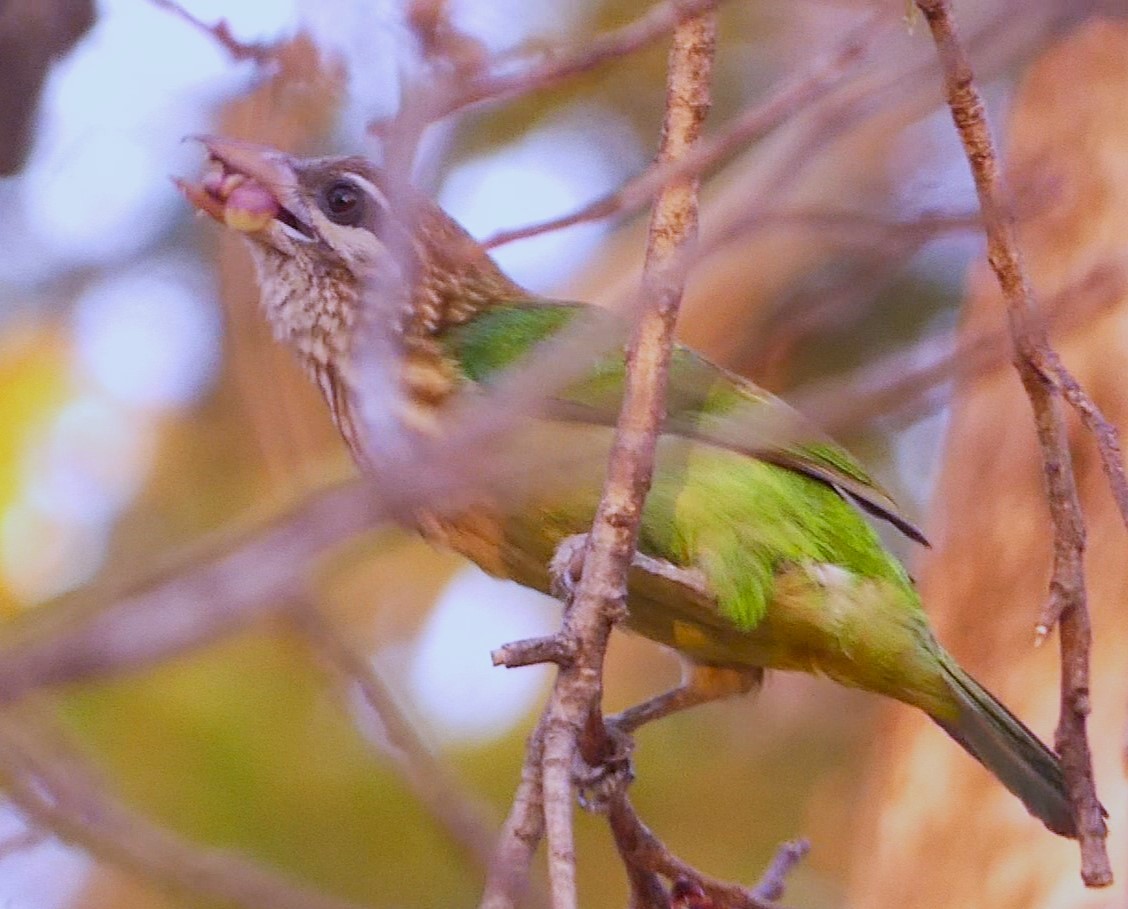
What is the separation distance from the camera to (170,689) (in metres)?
6.14

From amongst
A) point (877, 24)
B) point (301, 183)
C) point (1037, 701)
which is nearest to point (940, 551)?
point (1037, 701)

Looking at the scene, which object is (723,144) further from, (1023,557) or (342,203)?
(1023,557)

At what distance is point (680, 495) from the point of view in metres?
3.66

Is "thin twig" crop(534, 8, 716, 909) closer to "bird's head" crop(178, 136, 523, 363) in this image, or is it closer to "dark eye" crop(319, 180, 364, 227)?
"bird's head" crop(178, 136, 523, 363)

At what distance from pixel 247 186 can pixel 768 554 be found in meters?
1.36

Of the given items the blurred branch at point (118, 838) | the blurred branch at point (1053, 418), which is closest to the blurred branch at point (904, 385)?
the blurred branch at point (1053, 418)

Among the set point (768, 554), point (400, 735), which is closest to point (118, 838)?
point (400, 735)

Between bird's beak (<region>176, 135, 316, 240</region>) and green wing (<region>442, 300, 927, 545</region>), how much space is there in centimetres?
47

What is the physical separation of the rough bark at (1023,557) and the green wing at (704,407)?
1.72 feet

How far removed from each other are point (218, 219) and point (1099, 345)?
7.69 feet

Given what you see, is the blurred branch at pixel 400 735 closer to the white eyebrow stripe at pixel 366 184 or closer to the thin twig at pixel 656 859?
the thin twig at pixel 656 859

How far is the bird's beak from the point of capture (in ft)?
12.6

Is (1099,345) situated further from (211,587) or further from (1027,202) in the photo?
(211,587)

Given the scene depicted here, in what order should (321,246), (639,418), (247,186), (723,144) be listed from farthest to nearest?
1. (321,246)
2. (247,186)
3. (639,418)
4. (723,144)
